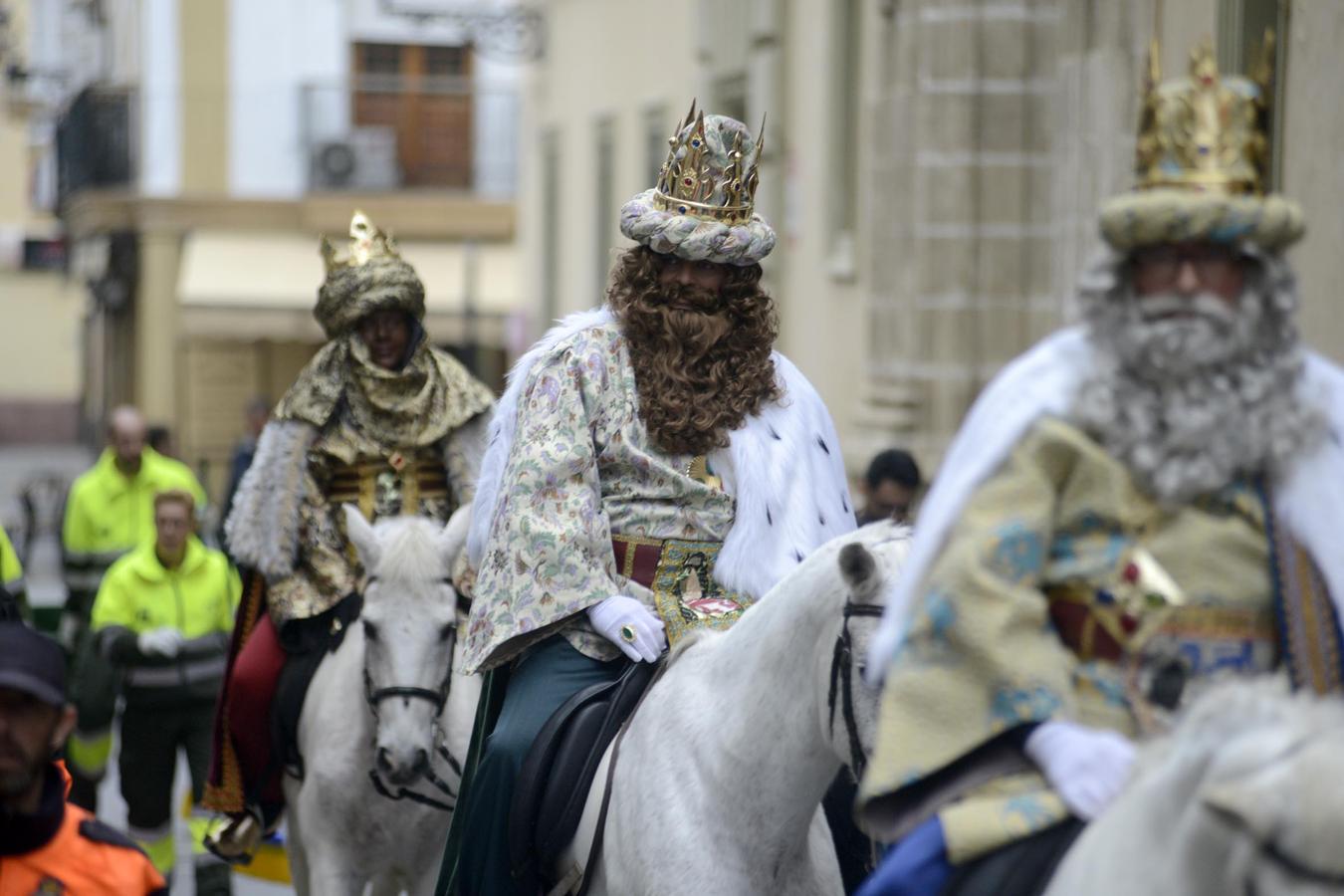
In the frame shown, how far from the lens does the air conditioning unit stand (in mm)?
32531

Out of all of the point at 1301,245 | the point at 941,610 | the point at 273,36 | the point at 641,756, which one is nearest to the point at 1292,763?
the point at 941,610

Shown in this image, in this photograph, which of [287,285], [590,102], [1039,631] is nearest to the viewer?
[1039,631]

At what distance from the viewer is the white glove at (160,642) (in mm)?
9141

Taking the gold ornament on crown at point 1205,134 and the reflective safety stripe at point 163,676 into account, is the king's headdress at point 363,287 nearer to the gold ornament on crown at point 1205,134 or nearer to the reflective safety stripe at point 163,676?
the reflective safety stripe at point 163,676

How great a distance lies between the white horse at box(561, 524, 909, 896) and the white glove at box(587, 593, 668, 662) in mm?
243

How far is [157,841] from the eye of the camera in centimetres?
899

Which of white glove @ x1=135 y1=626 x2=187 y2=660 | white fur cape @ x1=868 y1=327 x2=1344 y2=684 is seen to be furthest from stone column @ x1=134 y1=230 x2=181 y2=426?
white fur cape @ x1=868 y1=327 x2=1344 y2=684

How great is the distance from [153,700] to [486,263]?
22.4 meters

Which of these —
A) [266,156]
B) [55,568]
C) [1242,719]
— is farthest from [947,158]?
[266,156]

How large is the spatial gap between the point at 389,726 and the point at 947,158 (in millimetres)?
6959

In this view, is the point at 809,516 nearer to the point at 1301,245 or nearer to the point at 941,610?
the point at 941,610

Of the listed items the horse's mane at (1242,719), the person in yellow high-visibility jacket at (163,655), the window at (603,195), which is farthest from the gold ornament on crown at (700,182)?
the window at (603,195)

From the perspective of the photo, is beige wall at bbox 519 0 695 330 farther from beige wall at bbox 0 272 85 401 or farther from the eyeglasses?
beige wall at bbox 0 272 85 401

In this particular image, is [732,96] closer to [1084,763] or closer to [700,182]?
[700,182]
